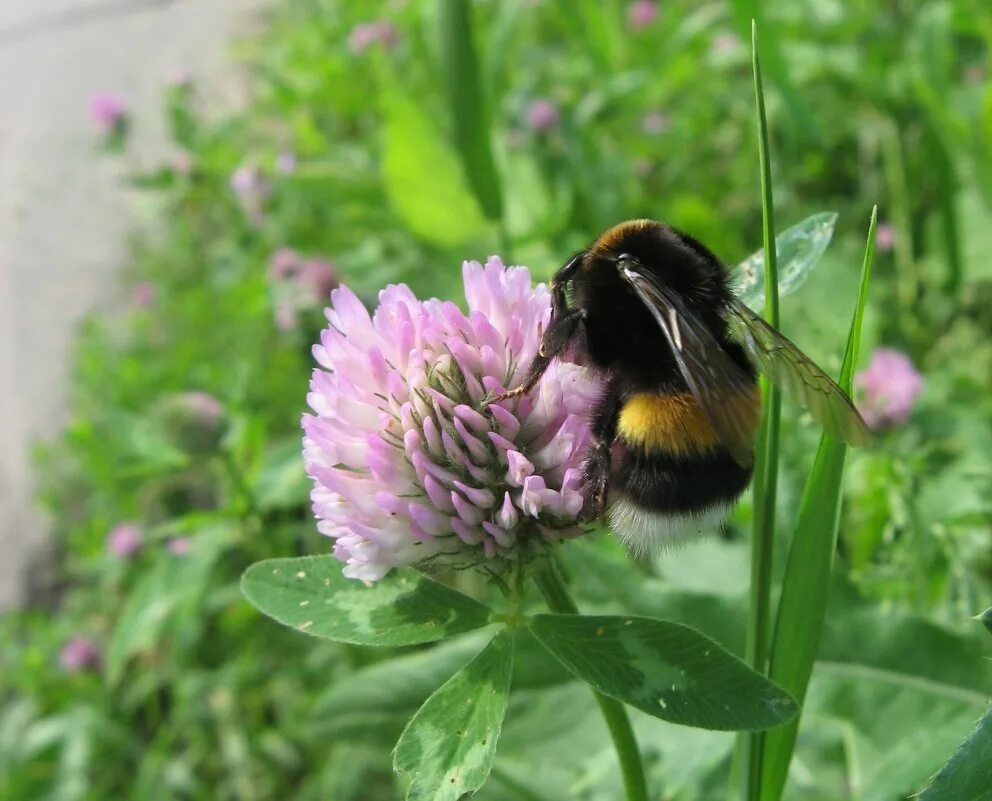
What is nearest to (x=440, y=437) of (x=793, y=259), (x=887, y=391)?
(x=793, y=259)

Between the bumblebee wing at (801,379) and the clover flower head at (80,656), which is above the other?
the bumblebee wing at (801,379)

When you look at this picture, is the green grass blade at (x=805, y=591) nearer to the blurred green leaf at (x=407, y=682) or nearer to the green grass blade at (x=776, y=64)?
the blurred green leaf at (x=407, y=682)

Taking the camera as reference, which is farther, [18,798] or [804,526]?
[18,798]

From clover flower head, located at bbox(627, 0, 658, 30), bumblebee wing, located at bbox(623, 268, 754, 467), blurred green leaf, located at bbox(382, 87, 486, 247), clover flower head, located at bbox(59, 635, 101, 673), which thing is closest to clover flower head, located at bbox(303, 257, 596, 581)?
bumblebee wing, located at bbox(623, 268, 754, 467)

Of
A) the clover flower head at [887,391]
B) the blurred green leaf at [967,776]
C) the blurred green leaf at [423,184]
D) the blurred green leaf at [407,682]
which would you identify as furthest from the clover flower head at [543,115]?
the blurred green leaf at [967,776]

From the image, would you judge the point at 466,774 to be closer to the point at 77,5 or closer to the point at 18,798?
the point at 18,798

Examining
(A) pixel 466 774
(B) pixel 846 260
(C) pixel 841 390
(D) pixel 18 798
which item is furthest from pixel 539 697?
(D) pixel 18 798
